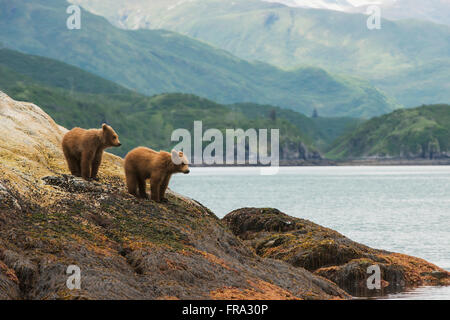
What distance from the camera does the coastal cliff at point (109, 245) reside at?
16844mm

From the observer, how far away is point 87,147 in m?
22.3

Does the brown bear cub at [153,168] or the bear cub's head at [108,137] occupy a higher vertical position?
the bear cub's head at [108,137]

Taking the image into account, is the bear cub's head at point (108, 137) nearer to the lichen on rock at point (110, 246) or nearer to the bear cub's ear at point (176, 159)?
the lichen on rock at point (110, 246)

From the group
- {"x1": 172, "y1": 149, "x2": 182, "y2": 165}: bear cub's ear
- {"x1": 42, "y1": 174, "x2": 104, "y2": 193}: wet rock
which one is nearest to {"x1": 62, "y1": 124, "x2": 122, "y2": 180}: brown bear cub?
{"x1": 42, "y1": 174, "x2": 104, "y2": 193}: wet rock

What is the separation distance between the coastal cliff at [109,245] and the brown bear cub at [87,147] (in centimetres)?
69

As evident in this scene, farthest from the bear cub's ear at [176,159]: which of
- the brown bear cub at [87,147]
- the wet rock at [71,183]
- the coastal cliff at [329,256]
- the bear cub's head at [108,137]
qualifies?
the coastal cliff at [329,256]

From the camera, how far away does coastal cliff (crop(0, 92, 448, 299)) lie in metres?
16.8

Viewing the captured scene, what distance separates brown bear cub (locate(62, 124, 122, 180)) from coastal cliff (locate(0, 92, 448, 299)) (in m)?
0.69

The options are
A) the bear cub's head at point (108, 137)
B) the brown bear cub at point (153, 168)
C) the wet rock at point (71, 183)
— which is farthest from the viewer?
→ the bear cub's head at point (108, 137)

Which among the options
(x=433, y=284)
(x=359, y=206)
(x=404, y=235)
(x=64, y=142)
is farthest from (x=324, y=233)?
(x=359, y=206)

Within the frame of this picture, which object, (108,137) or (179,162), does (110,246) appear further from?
(108,137)

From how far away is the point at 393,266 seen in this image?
29609 mm

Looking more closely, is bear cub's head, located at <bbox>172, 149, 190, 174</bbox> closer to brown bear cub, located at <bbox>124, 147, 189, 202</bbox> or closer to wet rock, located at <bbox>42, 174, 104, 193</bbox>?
brown bear cub, located at <bbox>124, 147, 189, 202</bbox>

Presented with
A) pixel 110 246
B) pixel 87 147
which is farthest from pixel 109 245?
pixel 87 147
